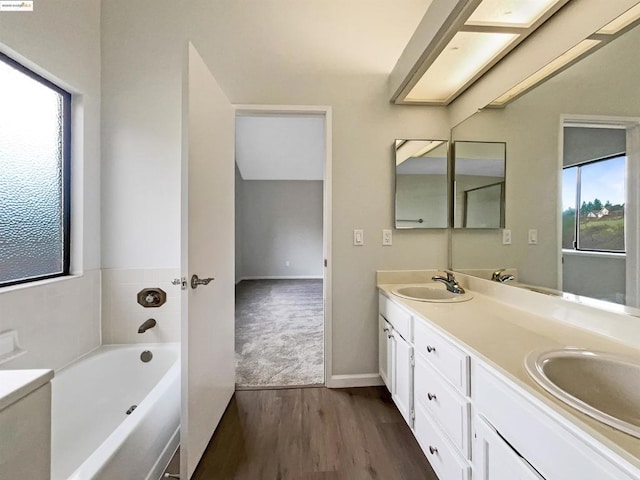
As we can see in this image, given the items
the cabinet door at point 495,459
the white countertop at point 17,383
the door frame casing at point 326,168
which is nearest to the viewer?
the white countertop at point 17,383

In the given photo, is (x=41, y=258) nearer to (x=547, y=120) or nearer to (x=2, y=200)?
(x=2, y=200)

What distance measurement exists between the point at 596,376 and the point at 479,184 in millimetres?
1230

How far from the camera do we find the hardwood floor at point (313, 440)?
124cm

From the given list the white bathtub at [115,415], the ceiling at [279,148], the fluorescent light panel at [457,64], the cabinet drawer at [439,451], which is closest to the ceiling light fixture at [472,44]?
the fluorescent light panel at [457,64]

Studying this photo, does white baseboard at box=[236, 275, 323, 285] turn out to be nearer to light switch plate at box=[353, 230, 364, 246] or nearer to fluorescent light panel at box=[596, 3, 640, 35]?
light switch plate at box=[353, 230, 364, 246]

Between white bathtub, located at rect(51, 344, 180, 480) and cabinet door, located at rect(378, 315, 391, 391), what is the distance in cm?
129

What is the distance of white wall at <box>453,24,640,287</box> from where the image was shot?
0.90 meters

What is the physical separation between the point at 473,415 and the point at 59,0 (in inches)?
115

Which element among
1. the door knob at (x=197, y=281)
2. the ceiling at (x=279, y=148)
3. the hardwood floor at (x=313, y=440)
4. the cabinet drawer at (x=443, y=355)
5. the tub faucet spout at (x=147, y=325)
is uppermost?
the ceiling at (x=279, y=148)

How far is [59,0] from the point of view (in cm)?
143

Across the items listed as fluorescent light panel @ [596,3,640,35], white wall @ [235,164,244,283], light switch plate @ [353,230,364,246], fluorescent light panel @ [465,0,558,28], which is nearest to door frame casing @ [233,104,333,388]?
light switch plate @ [353,230,364,246]

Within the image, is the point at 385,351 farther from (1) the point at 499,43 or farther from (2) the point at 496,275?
(1) the point at 499,43

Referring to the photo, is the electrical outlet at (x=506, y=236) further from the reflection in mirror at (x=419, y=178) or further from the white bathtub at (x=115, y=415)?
the white bathtub at (x=115, y=415)

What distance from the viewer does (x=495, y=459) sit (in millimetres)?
762
